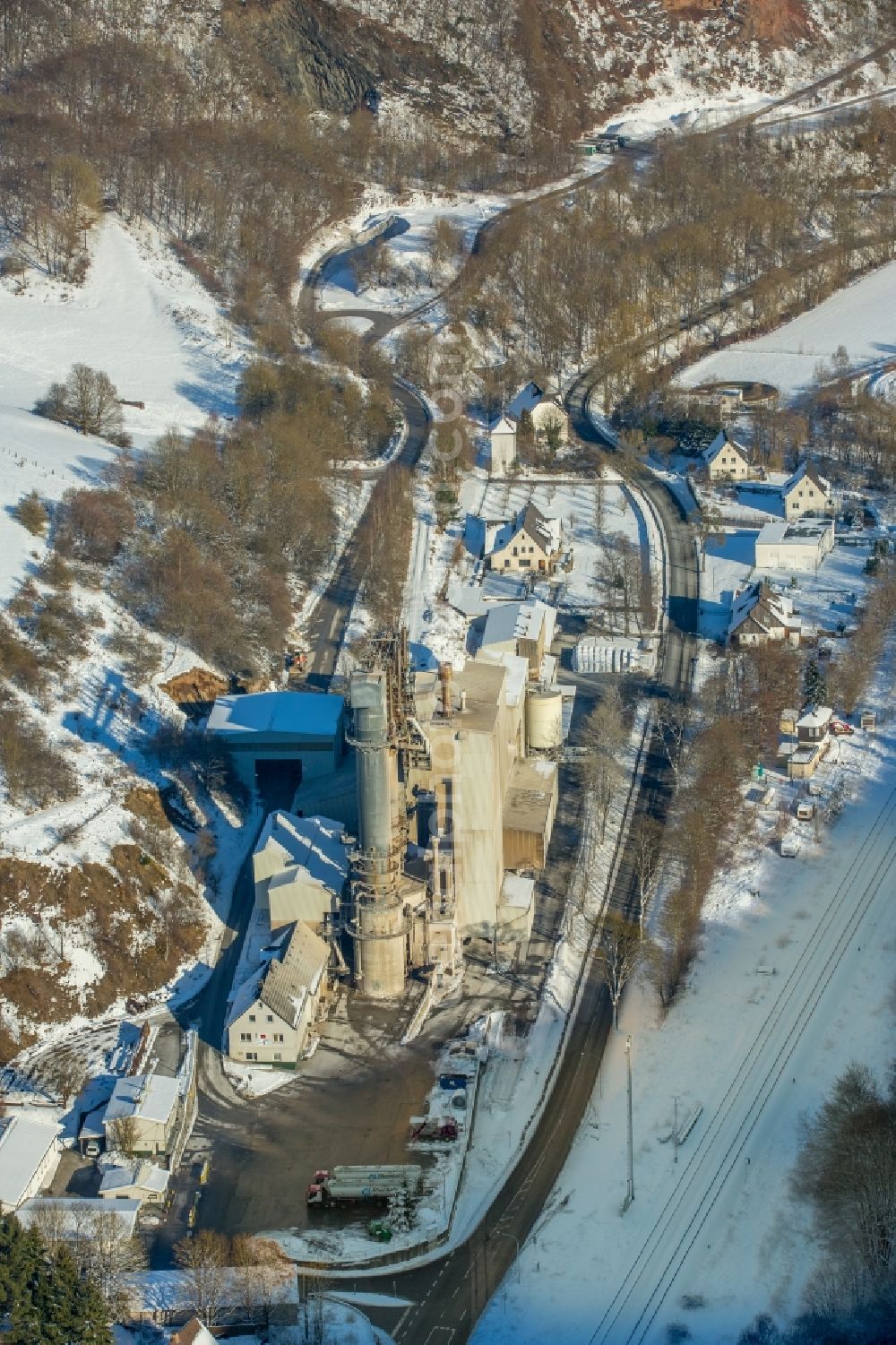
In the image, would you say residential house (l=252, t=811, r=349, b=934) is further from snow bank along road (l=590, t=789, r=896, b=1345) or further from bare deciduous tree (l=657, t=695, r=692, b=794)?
bare deciduous tree (l=657, t=695, r=692, b=794)

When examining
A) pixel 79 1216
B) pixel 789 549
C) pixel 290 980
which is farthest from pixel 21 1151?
pixel 789 549

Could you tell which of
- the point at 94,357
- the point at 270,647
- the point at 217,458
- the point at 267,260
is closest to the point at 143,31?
the point at 267,260

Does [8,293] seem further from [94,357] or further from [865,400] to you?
[865,400]

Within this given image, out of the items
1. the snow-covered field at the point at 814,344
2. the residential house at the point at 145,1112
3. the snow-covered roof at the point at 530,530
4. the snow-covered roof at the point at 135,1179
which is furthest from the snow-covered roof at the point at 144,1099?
the snow-covered field at the point at 814,344

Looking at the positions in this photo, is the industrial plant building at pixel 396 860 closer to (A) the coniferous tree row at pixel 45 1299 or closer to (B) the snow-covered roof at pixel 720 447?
(A) the coniferous tree row at pixel 45 1299

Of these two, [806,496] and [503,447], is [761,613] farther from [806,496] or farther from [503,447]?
[503,447]
